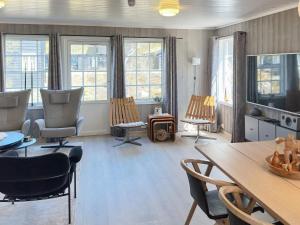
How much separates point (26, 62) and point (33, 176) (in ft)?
13.7

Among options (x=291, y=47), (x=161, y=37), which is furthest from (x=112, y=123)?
(x=291, y=47)

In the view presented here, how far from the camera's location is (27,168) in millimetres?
2484

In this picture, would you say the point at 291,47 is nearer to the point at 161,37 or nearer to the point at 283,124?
the point at 283,124

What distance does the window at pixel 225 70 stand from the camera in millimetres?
6477

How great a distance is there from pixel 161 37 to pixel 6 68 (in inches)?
125

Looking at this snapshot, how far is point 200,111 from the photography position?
6.37m

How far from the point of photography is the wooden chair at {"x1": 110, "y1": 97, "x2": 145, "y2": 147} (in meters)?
5.98

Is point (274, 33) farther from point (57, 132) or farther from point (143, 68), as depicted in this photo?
point (57, 132)

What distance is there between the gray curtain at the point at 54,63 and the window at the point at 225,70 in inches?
131

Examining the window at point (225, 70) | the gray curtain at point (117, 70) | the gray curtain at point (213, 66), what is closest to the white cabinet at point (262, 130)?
the window at point (225, 70)

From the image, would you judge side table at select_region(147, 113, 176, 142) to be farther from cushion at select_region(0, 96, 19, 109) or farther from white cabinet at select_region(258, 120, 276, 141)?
cushion at select_region(0, 96, 19, 109)

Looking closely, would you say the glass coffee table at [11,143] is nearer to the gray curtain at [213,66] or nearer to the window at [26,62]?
the window at [26,62]

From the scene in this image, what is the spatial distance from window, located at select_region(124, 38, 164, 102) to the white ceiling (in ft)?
1.58

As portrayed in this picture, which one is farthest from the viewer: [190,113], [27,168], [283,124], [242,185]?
[190,113]
